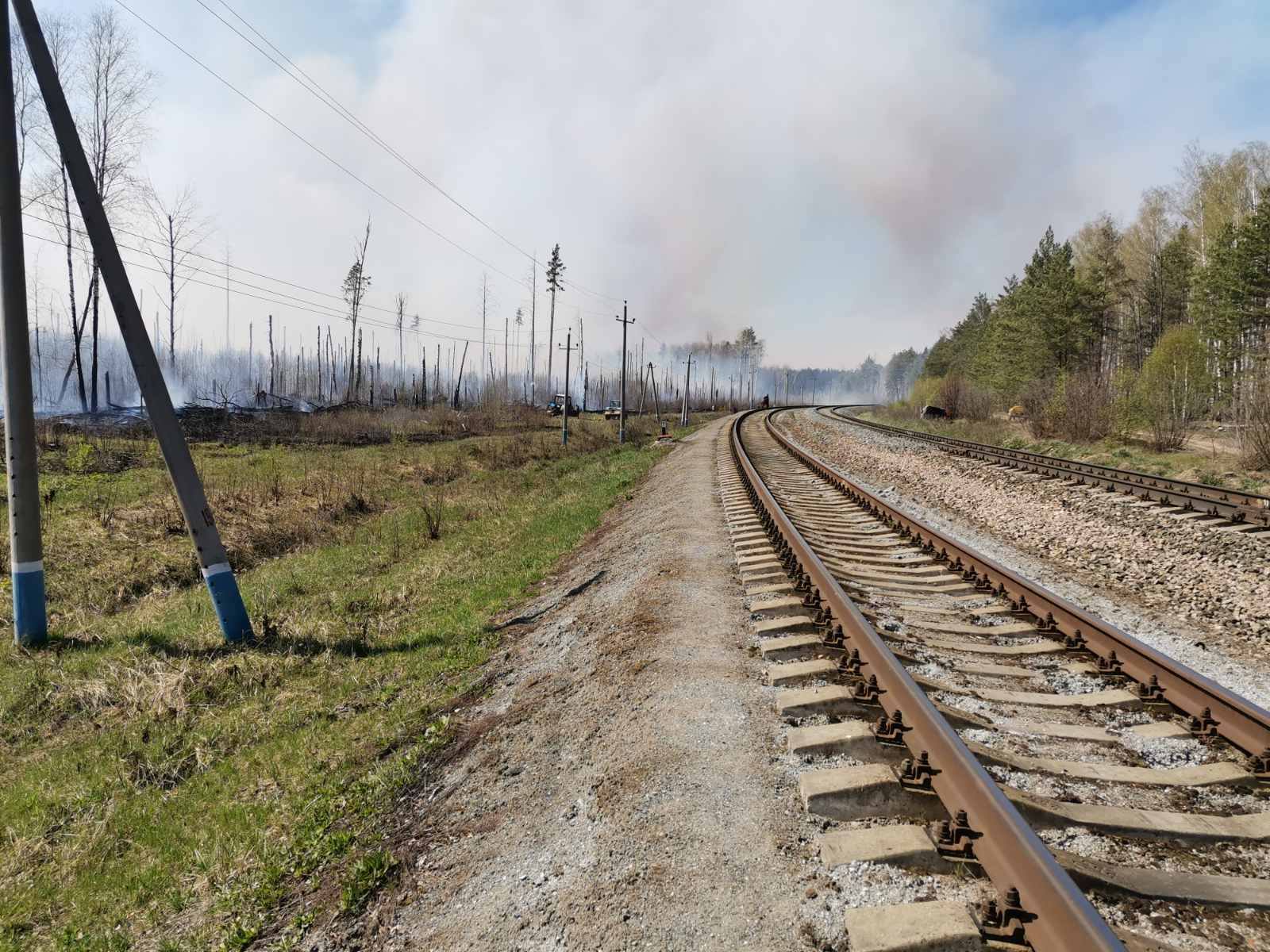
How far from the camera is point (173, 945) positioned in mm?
2947

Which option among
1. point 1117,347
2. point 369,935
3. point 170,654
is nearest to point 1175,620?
point 369,935

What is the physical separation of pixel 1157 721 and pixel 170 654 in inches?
347

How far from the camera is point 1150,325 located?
46.8 metres

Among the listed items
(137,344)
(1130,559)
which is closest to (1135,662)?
(1130,559)

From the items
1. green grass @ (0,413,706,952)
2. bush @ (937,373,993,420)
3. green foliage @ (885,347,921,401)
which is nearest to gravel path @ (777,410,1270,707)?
green grass @ (0,413,706,952)

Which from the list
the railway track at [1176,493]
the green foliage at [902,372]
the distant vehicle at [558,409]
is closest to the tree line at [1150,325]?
the railway track at [1176,493]

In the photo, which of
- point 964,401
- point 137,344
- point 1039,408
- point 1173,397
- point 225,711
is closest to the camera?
point 225,711

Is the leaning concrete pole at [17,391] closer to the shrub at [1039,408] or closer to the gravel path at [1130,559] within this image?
the gravel path at [1130,559]

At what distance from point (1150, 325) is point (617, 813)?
59.0 meters

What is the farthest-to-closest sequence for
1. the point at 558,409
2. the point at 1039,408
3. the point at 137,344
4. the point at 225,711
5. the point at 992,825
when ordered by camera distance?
the point at 558,409 < the point at 1039,408 < the point at 137,344 < the point at 225,711 < the point at 992,825

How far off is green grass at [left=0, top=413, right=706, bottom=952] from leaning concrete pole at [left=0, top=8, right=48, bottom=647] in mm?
889

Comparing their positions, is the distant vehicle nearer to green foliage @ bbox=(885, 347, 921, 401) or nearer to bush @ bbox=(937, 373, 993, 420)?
bush @ bbox=(937, 373, 993, 420)

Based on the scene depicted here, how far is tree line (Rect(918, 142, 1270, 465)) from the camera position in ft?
68.8

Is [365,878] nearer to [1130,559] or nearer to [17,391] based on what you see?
[17,391]
